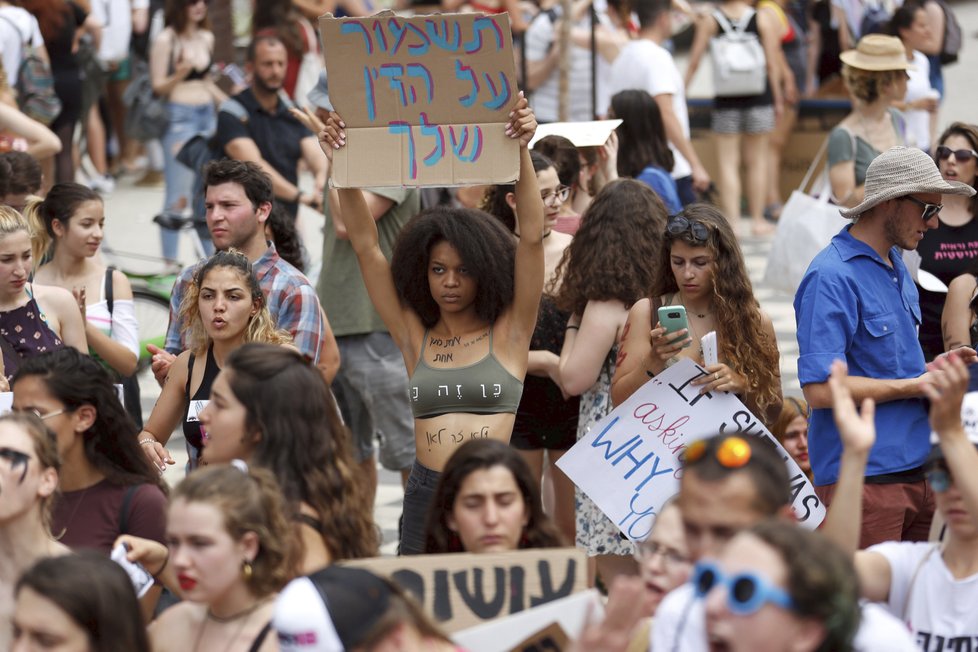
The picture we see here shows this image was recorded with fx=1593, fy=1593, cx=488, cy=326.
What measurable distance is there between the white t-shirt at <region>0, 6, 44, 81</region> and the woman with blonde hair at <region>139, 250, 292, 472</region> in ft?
14.7

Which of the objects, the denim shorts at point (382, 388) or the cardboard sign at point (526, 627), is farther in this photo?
the denim shorts at point (382, 388)

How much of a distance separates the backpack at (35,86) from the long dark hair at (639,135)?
12.5ft

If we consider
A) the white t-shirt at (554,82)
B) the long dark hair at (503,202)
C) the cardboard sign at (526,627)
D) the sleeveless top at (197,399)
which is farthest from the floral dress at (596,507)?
the white t-shirt at (554,82)

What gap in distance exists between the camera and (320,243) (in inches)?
519

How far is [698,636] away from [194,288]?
2.99 metres

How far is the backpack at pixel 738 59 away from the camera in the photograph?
41.5 feet

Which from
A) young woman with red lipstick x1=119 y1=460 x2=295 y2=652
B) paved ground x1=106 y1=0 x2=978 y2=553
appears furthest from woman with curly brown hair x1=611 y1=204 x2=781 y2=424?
paved ground x1=106 y1=0 x2=978 y2=553

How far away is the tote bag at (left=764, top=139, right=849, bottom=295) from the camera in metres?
7.72

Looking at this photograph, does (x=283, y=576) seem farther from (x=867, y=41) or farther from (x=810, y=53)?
(x=810, y=53)

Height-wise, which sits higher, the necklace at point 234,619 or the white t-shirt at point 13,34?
the white t-shirt at point 13,34

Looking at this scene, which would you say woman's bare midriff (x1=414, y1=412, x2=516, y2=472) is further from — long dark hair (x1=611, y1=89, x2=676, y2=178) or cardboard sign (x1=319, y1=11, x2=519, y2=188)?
long dark hair (x1=611, y1=89, x2=676, y2=178)

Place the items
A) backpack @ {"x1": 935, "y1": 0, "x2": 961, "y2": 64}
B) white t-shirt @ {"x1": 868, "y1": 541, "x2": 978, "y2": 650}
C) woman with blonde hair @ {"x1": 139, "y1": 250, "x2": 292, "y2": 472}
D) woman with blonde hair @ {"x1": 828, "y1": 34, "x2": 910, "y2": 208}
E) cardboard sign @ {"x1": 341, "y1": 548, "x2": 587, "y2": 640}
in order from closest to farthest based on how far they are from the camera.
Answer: white t-shirt @ {"x1": 868, "y1": 541, "x2": 978, "y2": 650} → cardboard sign @ {"x1": 341, "y1": 548, "x2": 587, "y2": 640} → woman with blonde hair @ {"x1": 139, "y1": 250, "x2": 292, "y2": 472} → woman with blonde hair @ {"x1": 828, "y1": 34, "x2": 910, "y2": 208} → backpack @ {"x1": 935, "y1": 0, "x2": 961, "y2": 64}

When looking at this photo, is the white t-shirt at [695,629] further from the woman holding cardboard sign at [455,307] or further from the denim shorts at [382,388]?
the denim shorts at [382,388]

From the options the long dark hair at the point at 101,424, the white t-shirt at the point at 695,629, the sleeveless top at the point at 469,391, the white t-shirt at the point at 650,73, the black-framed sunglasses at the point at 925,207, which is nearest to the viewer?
the white t-shirt at the point at 695,629
